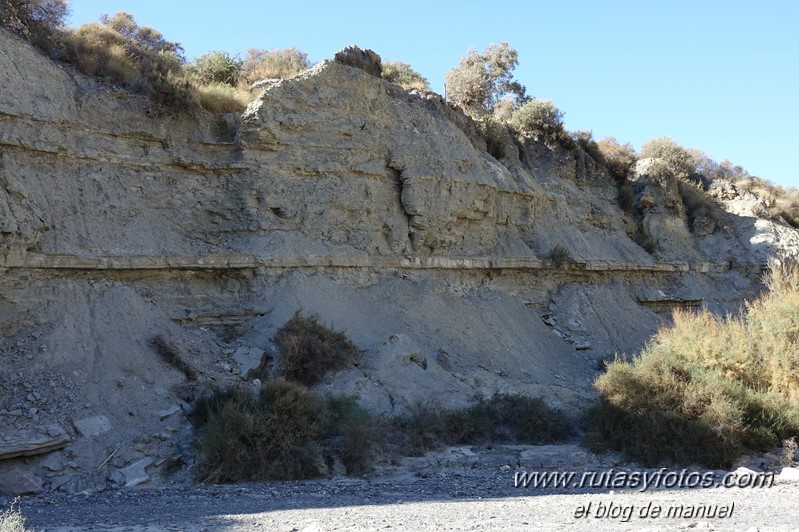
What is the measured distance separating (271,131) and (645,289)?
14.0 m

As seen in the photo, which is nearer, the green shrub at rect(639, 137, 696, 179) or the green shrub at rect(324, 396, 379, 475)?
the green shrub at rect(324, 396, 379, 475)

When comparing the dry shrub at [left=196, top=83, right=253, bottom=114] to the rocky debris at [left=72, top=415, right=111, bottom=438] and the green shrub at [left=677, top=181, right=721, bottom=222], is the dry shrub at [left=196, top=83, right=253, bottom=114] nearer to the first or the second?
the rocky debris at [left=72, top=415, right=111, bottom=438]

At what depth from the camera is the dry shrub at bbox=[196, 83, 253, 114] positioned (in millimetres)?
17594

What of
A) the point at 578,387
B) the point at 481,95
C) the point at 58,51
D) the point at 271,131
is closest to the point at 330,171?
the point at 271,131

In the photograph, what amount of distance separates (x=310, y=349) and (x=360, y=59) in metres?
9.51

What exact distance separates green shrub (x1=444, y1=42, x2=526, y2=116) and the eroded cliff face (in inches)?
363

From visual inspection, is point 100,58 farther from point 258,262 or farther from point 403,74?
point 403,74

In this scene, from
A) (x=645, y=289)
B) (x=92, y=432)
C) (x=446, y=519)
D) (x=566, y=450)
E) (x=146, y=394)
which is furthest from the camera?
(x=645, y=289)

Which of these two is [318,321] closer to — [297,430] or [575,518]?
[297,430]

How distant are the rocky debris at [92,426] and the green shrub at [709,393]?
824 cm

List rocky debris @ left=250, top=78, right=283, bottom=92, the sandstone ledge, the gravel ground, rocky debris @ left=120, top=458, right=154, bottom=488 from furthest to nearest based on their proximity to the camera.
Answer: rocky debris @ left=250, top=78, right=283, bottom=92, the sandstone ledge, rocky debris @ left=120, top=458, right=154, bottom=488, the gravel ground

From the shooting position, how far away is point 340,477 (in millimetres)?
11320

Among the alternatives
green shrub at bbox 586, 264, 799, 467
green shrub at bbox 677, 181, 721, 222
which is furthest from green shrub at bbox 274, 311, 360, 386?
green shrub at bbox 677, 181, 721, 222

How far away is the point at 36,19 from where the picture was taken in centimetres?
1683
